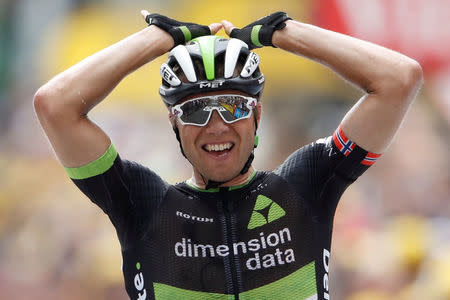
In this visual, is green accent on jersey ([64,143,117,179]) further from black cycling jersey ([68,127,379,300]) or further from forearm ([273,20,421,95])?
forearm ([273,20,421,95])

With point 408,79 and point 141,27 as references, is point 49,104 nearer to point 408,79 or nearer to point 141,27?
point 408,79

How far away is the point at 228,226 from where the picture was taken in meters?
3.61

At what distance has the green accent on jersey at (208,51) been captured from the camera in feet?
11.4

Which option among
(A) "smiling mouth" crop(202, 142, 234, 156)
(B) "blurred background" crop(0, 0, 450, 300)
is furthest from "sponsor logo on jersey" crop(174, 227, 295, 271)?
(B) "blurred background" crop(0, 0, 450, 300)

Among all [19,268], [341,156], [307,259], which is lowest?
[19,268]

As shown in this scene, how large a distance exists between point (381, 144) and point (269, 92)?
6044 millimetres

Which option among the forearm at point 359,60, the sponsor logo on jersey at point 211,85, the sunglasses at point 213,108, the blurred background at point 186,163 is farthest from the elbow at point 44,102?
the blurred background at point 186,163

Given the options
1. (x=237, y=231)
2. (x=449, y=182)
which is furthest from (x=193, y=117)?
(x=449, y=182)

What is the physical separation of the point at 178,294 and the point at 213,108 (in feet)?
2.93

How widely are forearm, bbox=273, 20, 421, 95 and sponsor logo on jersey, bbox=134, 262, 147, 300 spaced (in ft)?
4.36

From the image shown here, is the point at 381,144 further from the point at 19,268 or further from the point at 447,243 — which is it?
the point at 19,268

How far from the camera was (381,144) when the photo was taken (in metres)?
3.66

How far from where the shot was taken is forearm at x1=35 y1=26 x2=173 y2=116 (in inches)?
136

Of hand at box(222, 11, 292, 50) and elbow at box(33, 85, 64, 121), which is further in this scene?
hand at box(222, 11, 292, 50)
